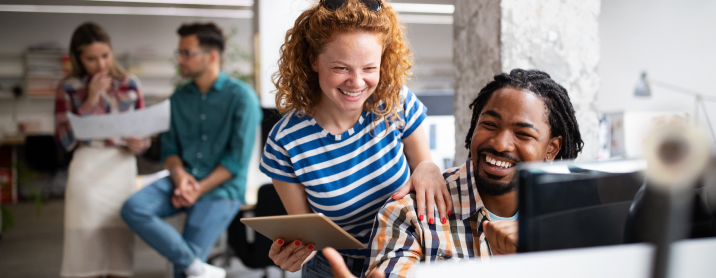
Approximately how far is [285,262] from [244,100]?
1.42 metres

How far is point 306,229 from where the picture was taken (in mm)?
993

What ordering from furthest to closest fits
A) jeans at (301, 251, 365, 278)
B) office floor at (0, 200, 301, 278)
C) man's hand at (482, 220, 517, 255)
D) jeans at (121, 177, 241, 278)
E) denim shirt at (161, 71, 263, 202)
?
office floor at (0, 200, 301, 278) < denim shirt at (161, 71, 263, 202) < jeans at (121, 177, 241, 278) < jeans at (301, 251, 365, 278) < man's hand at (482, 220, 517, 255)

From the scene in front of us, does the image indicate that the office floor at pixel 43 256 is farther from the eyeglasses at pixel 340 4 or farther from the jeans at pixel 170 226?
the eyeglasses at pixel 340 4

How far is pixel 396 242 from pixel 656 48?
207 inches

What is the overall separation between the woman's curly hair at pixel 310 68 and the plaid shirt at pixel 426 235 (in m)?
0.31

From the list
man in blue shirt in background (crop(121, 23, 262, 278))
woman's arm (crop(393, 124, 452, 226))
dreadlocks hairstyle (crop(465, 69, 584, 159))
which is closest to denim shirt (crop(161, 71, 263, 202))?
man in blue shirt in background (crop(121, 23, 262, 278))

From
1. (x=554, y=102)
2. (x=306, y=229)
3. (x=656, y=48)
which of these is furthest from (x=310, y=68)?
(x=656, y=48)

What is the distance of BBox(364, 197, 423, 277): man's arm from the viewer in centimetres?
93

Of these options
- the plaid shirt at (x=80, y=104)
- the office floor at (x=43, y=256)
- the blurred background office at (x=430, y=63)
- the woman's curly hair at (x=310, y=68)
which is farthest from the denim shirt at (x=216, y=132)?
the woman's curly hair at (x=310, y=68)

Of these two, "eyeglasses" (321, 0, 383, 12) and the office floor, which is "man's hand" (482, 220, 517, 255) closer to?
"eyeglasses" (321, 0, 383, 12)

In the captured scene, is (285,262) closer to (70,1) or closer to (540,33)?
(540,33)

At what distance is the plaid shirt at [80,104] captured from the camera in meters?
2.41

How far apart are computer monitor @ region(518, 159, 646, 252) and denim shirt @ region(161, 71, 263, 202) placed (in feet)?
6.63

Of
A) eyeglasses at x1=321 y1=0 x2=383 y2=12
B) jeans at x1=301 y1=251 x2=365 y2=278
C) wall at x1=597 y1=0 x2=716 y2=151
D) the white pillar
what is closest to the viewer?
eyeglasses at x1=321 y1=0 x2=383 y2=12
